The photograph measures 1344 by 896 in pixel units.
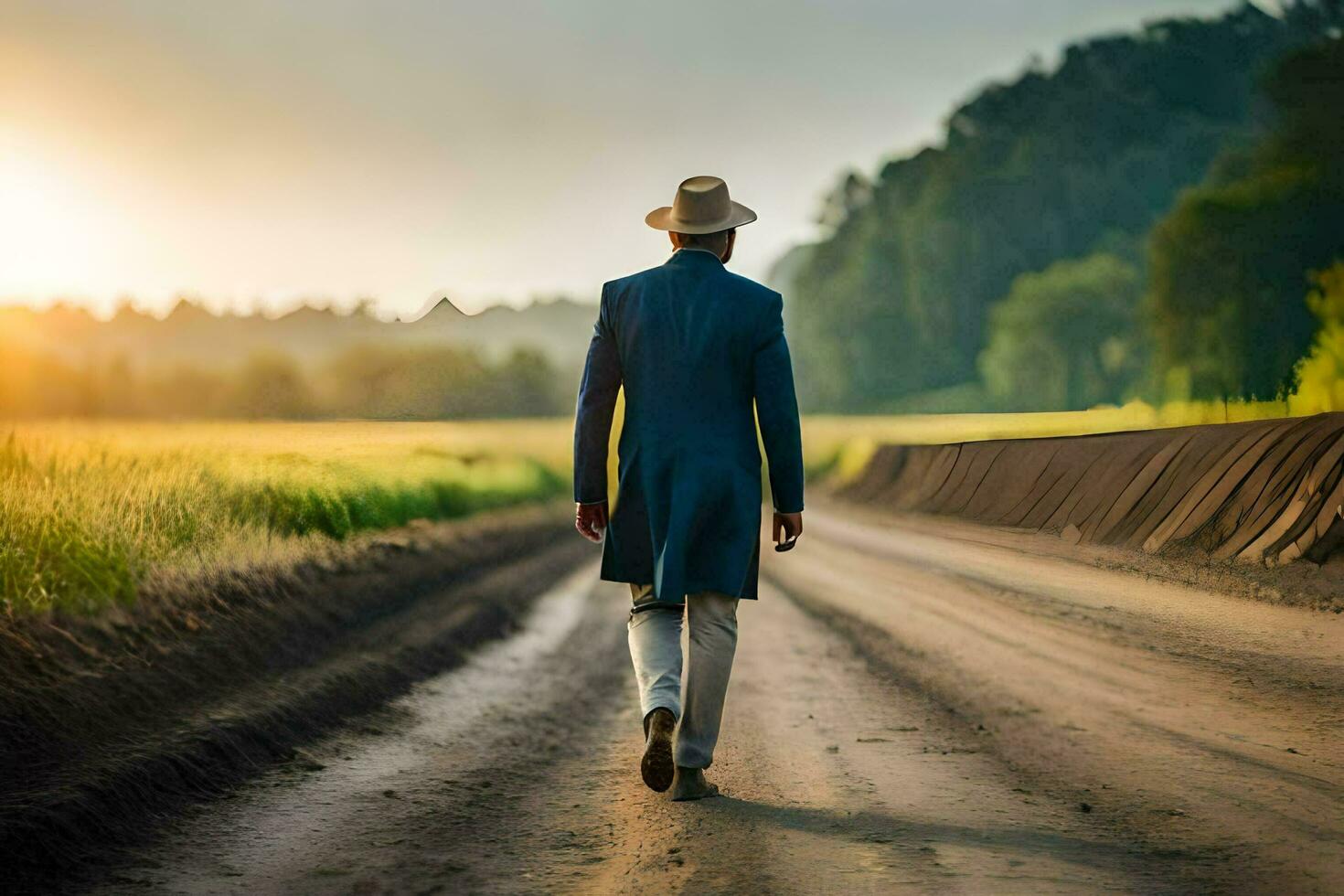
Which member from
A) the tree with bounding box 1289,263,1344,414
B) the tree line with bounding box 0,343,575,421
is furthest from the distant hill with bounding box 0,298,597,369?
the tree with bounding box 1289,263,1344,414

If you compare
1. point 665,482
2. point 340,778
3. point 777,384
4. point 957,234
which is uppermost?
point 957,234

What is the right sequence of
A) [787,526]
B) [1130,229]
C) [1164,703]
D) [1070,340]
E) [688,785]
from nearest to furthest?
[688,785]
[787,526]
[1164,703]
[1070,340]
[1130,229]

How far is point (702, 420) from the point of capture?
4.55 meters

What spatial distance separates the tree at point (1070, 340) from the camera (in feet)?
19.8

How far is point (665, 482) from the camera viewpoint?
15.1 feet

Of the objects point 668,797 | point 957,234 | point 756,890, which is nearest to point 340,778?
point 668,797

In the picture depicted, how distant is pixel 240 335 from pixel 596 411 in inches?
333

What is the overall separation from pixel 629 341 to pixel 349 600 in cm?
578

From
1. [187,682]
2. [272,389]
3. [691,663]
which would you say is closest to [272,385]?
[272,389]

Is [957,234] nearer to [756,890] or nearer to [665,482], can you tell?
[665,482]

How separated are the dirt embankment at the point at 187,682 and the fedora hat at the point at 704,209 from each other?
2766 mm

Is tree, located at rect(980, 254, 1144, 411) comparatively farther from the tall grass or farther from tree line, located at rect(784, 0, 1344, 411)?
the tall grass

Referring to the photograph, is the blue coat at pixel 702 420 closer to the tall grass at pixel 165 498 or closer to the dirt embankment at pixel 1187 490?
the dirt embankment at pixel 1187 490

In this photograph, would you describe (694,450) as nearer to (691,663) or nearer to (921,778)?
(691,663)
